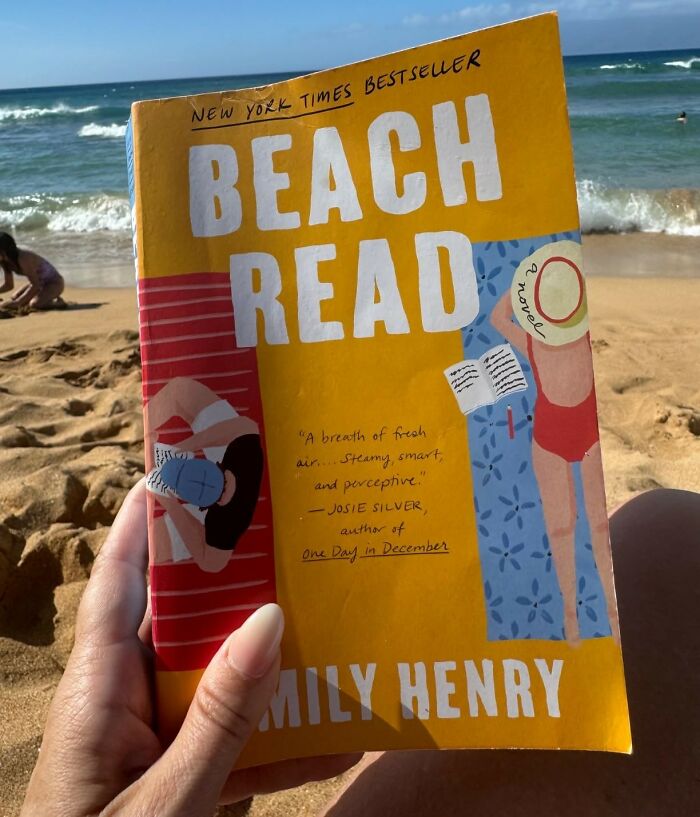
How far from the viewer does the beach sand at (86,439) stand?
132 cm

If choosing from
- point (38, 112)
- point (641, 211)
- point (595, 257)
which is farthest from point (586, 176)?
point (38, 112)

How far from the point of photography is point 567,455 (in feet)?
2.17

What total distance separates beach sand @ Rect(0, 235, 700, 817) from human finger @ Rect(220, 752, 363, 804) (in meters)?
0.33

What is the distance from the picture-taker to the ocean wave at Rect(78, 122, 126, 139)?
14.7 meters

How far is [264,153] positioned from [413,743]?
598mm

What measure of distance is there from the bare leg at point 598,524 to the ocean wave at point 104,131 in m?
15.3

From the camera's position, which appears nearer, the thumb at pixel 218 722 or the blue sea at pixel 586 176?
the thumb at pixel 218 722

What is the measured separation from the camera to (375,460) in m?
0.69

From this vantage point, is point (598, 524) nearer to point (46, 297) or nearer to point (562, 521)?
point (562, 521)

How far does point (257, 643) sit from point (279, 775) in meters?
0.26

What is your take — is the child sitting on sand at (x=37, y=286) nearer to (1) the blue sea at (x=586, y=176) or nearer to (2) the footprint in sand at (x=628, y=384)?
(1) the blue sea at (x=586, y=176)

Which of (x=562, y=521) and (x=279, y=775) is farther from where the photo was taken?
(x=279, y=775)

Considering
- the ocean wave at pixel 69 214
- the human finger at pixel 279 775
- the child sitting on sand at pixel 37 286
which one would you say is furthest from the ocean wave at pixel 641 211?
the human finger at pixel 279 775

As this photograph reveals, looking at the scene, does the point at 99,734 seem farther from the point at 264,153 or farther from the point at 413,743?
the point at 264,153
